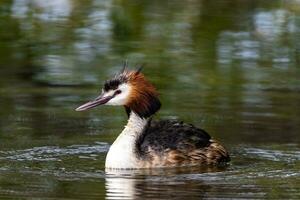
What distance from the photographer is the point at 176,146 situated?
13227 millimetres

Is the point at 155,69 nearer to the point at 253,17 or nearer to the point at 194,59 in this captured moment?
the point at 194,59

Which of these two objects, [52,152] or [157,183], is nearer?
[157,183]

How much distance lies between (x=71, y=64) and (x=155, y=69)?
3.95ft

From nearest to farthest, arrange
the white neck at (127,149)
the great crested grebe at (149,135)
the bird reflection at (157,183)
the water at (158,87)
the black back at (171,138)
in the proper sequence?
the bird reflection at (157,183) → the water at (158,87) → the white neck at (127,149) → the great crested grebe at (149,135) → the black back at (171,138)

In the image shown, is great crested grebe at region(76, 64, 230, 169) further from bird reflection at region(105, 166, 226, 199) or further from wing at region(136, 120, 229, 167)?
bird reflection at region(105, 166, 226, 199)

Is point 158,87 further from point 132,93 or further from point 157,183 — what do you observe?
point 157,183

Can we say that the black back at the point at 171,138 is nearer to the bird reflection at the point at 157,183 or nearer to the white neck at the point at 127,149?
the white neck at the point at 127,149

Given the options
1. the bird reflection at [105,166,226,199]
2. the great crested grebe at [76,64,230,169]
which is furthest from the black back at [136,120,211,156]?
the bird reflection at [105,166,226,199]

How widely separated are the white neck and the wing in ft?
0.27

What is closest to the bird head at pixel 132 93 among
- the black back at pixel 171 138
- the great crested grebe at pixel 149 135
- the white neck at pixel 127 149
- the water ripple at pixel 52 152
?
the great crested grebe at pixel 149 135

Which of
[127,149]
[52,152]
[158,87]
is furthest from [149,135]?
[158,87]

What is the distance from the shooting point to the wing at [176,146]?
13078 mm

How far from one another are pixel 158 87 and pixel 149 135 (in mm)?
4237

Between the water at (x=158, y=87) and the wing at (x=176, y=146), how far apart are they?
0.24 metres
